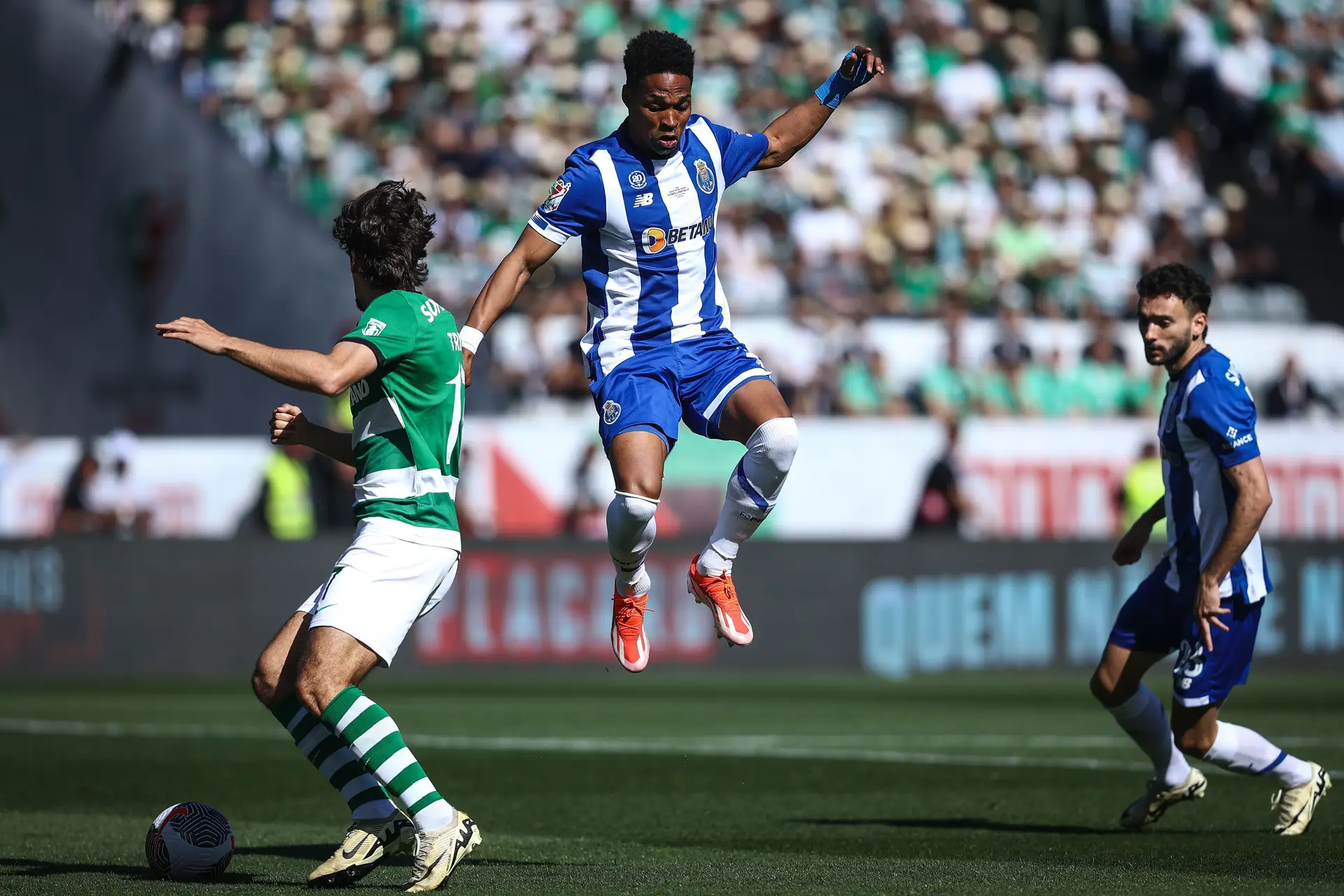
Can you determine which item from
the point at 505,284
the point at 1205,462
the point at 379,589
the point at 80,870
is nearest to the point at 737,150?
the point at 505,284

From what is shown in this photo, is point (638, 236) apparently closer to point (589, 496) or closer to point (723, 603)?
point (723, 603)

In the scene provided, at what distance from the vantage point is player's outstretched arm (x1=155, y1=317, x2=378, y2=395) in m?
6.19

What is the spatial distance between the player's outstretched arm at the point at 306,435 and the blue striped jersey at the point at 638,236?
→ 4.56ft

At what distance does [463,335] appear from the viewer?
749 centimetres

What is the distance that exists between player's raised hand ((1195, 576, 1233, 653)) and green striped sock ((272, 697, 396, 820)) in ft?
11.6

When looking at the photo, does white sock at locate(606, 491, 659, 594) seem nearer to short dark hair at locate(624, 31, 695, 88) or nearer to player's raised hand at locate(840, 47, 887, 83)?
short dark hair at locate(624, 31, 695, 88)

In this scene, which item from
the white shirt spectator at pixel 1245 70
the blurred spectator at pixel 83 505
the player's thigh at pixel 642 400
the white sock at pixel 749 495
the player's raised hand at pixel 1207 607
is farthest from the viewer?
the white shirt spectator at pixel 1245 70

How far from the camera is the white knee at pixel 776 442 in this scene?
8.01 m

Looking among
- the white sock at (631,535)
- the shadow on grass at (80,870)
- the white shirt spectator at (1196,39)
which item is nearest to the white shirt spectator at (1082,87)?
the white shirt spectator at (1196,39)

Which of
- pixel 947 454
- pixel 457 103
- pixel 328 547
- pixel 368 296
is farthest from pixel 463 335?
pixel 457 103

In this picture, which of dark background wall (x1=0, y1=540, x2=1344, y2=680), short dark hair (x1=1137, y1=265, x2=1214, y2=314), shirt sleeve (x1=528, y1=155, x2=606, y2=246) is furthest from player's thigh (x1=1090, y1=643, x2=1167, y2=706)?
dark background wall (x1=0, y1=540, x2=1344, y2=680)

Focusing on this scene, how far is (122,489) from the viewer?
778 inches

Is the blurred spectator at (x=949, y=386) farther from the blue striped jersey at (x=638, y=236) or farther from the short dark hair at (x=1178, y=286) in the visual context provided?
the blue striped jersey at (x=638, y=236)

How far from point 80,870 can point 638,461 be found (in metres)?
2.68
